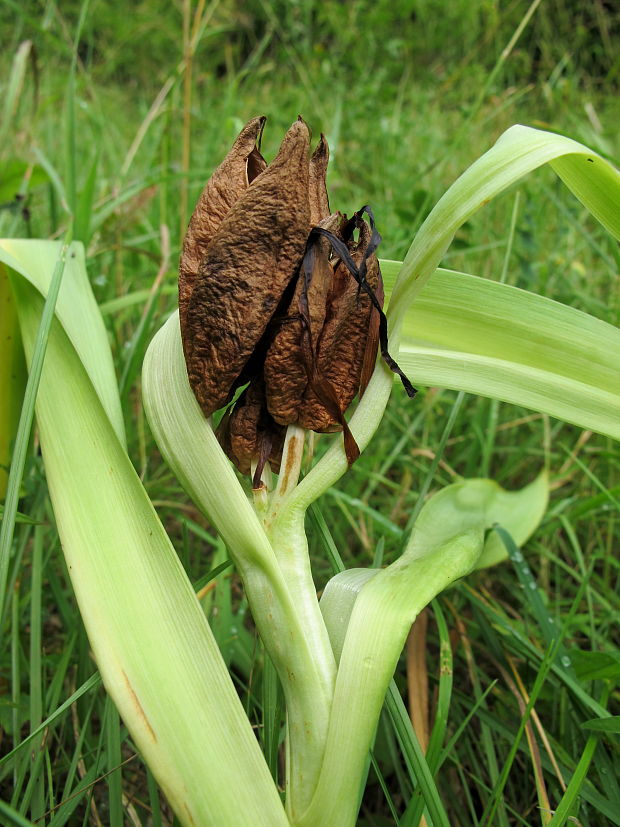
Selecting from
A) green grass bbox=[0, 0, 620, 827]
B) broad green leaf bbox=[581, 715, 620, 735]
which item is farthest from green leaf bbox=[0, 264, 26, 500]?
broad green leaf bbox=[581, 715, 620, 735]

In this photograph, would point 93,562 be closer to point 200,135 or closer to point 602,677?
point 602,677

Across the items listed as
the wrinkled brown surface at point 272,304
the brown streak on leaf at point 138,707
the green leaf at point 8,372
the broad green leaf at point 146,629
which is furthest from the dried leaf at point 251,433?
the green leaf at point 8,372

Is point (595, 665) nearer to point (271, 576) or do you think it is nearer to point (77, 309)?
point (271, 576)

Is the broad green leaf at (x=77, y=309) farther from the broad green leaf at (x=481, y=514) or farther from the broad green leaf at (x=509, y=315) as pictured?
the broad green leaf at (x=481, y=514)

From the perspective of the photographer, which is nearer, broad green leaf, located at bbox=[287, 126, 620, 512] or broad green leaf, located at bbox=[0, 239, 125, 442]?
broad green leaf, located at bbox=[287, 126, 620, 512]

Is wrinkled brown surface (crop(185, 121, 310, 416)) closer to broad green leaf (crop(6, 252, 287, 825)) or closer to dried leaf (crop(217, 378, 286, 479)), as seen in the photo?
dried leaf (crop(217, 378, 286, 479))

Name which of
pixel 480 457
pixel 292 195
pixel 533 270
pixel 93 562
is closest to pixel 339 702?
pixel 93 562

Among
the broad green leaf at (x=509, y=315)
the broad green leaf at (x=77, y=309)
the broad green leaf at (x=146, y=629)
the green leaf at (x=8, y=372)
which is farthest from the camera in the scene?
the green leaf at (x=8, y=372)
